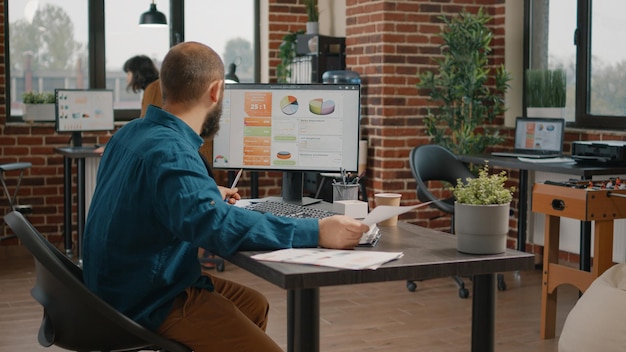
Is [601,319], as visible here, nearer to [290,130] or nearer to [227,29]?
[290,130]

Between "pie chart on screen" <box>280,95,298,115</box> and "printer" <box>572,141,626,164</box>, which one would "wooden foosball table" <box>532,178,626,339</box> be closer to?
"printer" <box>572,141,626,164</box>

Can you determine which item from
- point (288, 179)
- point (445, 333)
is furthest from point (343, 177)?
point (445, 333)

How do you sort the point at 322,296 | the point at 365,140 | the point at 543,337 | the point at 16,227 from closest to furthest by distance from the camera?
the point at 16,227 → the point at 543,337 → the point at 322,296 → the point at 365,140

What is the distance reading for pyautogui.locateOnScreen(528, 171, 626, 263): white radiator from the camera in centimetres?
546

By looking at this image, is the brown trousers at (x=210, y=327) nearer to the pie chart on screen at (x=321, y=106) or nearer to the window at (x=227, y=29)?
the pie chart on screen at (x=321, y=106)

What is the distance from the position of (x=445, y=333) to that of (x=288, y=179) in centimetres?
157

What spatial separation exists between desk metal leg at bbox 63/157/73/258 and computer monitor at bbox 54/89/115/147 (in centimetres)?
20

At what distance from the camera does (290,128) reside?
10.7ft

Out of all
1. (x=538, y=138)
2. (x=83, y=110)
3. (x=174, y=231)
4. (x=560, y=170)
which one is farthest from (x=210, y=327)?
(x=83, y=110)

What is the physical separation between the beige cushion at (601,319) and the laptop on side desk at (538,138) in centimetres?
179

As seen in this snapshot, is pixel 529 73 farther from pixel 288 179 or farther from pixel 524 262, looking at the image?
pixel 524 262

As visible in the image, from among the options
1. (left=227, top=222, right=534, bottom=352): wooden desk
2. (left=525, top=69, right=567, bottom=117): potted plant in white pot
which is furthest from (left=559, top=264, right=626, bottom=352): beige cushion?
(left=525, top=69, right=567, bottom=117): potted plant in white pot

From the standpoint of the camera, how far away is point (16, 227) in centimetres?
226

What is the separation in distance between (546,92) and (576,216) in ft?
6.15
